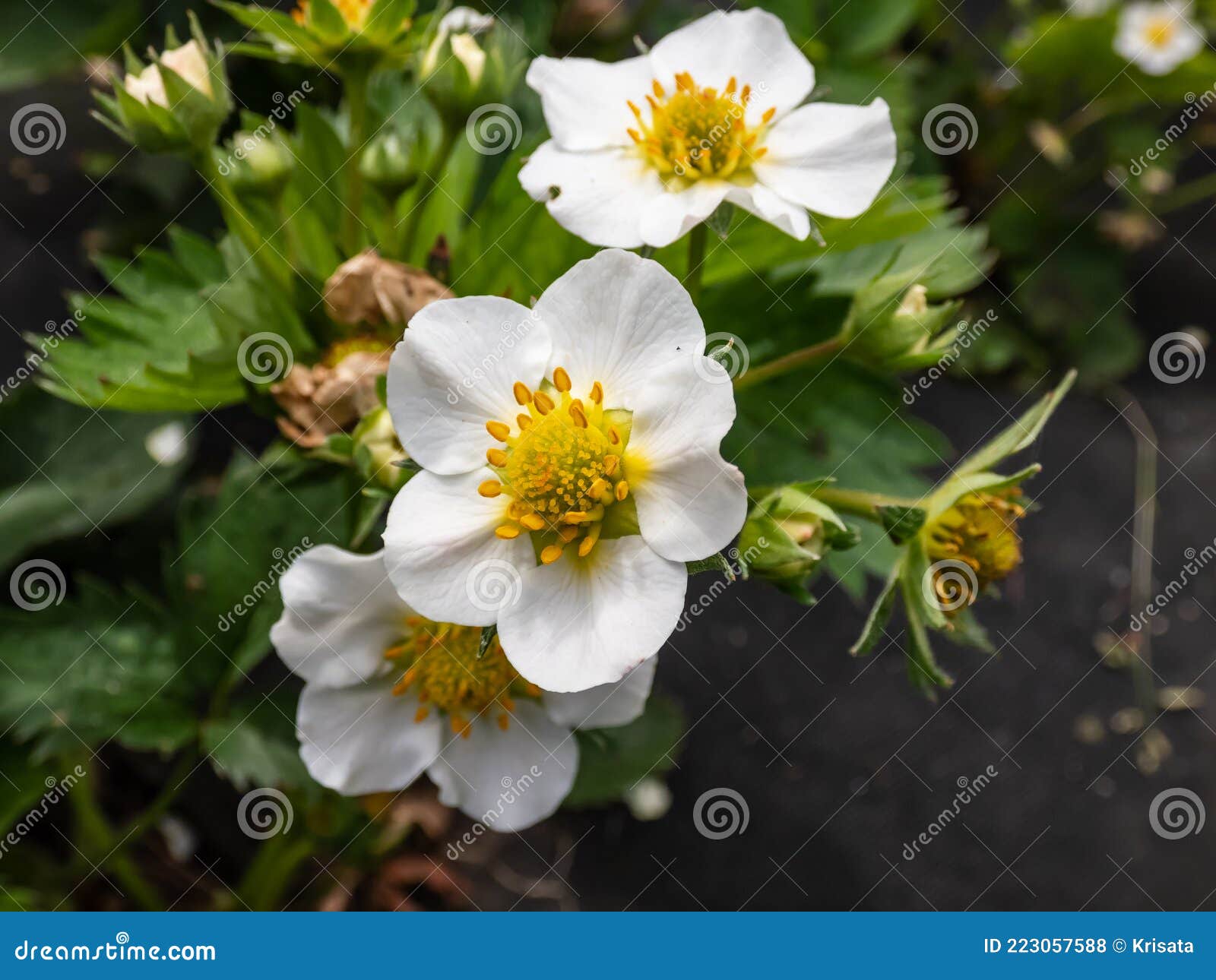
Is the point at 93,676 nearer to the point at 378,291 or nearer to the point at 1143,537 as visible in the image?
the point at 378,291

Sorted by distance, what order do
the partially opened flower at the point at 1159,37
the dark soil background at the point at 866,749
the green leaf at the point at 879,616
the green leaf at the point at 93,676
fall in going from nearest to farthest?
the green leaf at the point at 879,616 < the green leaf at the point at 93,676 < the dark soil background at the point at 866,749 < the partially opened flower at the point at 1159,37

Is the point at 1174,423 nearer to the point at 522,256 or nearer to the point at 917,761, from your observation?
the point at 917,761

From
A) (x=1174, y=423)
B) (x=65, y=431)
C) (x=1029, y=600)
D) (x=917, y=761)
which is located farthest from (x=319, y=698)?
(x=1174, y=423)

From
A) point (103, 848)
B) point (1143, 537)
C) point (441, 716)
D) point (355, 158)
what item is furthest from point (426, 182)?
point (1143, 537)

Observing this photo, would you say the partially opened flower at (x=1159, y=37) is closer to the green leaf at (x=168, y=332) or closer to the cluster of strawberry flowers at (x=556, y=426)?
the cluster of strawberry flowers at (x=556, y=426)

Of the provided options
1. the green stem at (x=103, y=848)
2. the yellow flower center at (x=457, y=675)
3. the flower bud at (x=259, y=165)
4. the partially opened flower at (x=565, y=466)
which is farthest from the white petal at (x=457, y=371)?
the green stem at (x=103, y=848)

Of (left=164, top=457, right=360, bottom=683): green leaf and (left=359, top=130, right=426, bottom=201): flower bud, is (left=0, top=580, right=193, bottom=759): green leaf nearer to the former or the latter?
(left=164, top=457, right=360, bottom=683): green leaf
